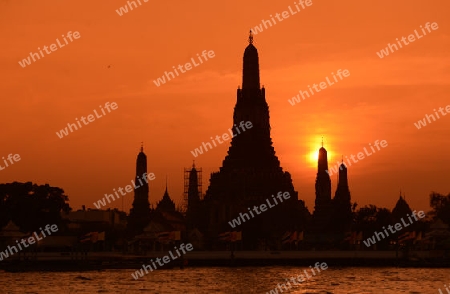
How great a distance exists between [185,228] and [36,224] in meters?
45.3

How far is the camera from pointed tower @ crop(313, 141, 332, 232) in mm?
153250

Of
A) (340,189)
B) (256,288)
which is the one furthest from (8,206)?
→ (340,189)

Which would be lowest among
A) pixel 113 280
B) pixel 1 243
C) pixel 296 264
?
pixel 296 264

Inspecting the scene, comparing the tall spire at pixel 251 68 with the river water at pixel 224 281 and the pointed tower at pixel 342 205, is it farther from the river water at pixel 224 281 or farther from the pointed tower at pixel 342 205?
the river water at pixel 224 281

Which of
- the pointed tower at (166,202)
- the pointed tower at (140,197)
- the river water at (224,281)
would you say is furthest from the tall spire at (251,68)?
the river water at (224,281)

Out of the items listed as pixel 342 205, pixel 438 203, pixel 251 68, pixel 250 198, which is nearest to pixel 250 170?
pixel 250 198

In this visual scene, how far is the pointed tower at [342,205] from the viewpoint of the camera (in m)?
152

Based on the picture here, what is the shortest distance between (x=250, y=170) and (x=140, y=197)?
17203 mm

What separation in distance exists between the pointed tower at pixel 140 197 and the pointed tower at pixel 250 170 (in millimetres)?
9033

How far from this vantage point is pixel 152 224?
112000 mm

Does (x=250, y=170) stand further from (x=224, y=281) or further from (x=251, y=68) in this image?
(x=224, y=281)

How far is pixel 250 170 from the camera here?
146125 millimetres

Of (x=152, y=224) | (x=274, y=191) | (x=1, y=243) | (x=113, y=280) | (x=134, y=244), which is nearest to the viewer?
(x=113, y=280)

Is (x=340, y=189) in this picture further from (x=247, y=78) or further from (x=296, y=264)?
(x=296, y=264)
